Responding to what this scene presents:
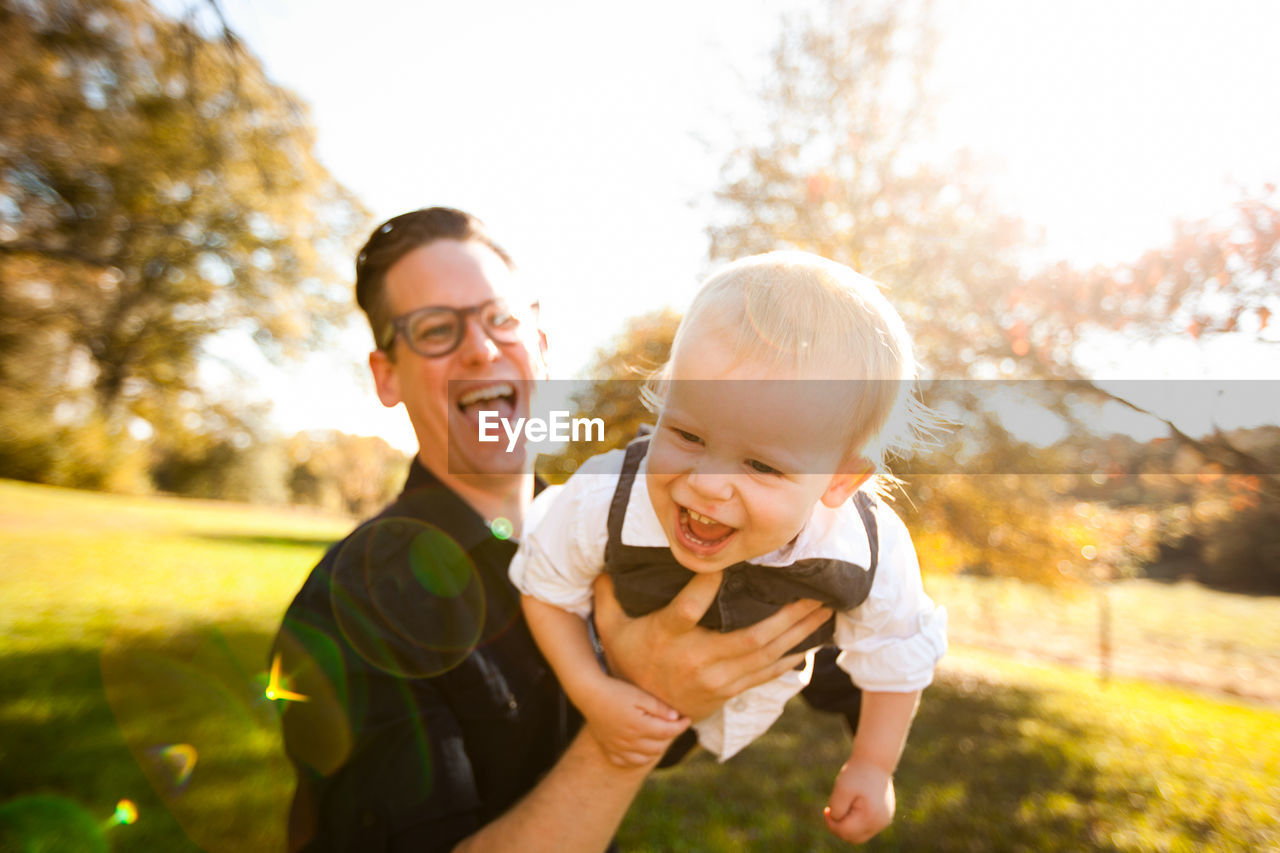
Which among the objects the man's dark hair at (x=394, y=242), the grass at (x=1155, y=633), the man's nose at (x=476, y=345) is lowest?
the grass at (x=1155, y=633)

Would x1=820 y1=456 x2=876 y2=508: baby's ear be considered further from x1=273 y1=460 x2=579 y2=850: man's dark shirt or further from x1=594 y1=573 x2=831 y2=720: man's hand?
x1=273 y1=460 x2=579 y2=850: man's dark shirt

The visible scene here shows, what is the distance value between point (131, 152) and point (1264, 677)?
86.3ft

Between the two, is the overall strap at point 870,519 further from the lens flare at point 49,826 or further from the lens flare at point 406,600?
the lens flare at point 49,826

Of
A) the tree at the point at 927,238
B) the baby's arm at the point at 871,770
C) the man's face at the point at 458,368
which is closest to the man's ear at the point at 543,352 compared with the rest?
the man's face at the point at 458,368

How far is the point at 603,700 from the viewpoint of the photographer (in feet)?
5.52

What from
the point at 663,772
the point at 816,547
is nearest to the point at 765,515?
the point at 816,547

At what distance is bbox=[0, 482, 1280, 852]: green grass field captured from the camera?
468 cm

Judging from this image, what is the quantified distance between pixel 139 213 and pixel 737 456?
59.4ft

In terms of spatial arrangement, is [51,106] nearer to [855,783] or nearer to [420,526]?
[420,526]

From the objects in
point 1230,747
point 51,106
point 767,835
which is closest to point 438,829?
point 767,835

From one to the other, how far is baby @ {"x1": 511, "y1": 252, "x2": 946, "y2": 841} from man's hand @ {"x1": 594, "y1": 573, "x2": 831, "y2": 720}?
5 centimetres

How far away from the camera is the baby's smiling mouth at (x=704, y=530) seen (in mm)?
1593

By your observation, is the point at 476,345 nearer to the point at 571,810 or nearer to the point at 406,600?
the point at 406,600

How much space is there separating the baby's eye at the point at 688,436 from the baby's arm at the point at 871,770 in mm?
993
